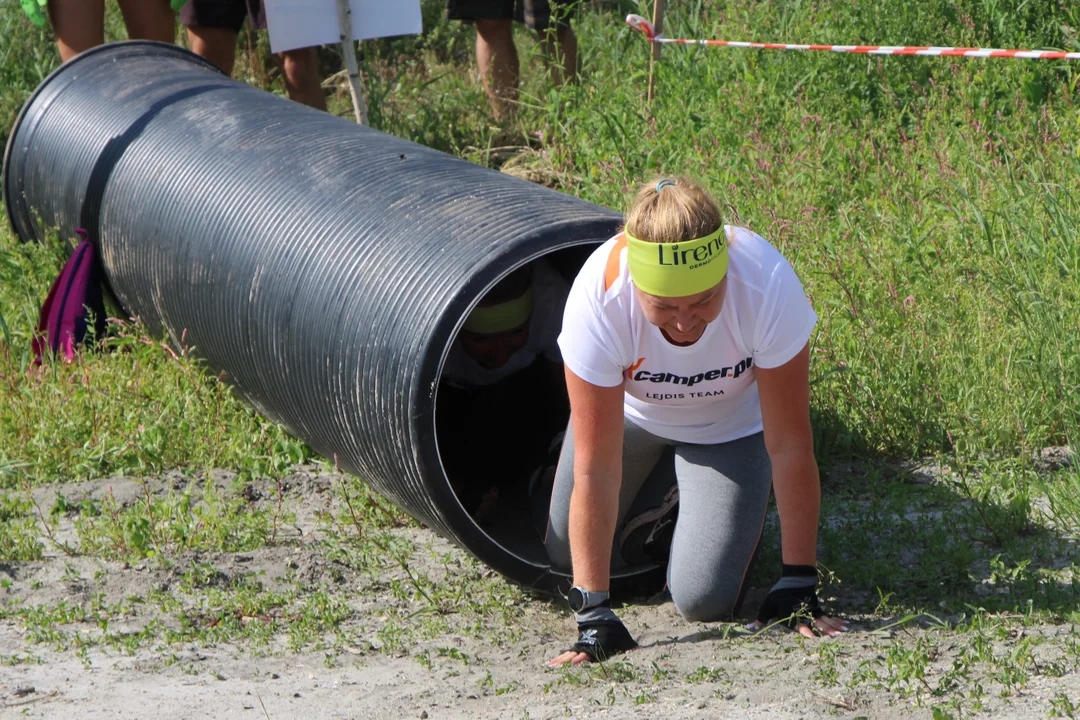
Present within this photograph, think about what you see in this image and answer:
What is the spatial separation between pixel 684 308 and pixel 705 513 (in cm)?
79

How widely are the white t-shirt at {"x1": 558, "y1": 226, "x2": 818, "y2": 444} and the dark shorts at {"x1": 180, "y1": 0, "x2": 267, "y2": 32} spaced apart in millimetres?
4620

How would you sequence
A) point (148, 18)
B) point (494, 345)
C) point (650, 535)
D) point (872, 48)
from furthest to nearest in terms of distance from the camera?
point (148, 18) → point (872, 48) → point (494, 345) → point (650, 535)

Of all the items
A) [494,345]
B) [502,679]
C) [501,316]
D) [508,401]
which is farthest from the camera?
[508,401]

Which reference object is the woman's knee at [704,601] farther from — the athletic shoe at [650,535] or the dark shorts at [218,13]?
the dark shorts at [218,13]

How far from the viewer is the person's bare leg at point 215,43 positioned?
23.5 feet

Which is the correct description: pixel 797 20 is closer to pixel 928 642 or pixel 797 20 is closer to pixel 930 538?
pixel 930 538

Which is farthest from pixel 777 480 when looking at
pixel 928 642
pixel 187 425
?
pixel 187 425

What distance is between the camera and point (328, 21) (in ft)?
21.8

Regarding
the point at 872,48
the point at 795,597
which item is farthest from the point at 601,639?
the point at 872,48

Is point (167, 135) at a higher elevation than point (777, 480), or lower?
higher

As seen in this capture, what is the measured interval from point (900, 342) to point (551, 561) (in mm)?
1645

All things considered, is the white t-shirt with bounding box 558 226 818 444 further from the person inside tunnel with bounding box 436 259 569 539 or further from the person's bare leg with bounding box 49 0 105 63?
the person's bare leg with bounding box 49 0 105 63

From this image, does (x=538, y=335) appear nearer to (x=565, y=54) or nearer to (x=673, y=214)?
(x=673, y=214)

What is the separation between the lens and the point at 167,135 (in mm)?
5086
